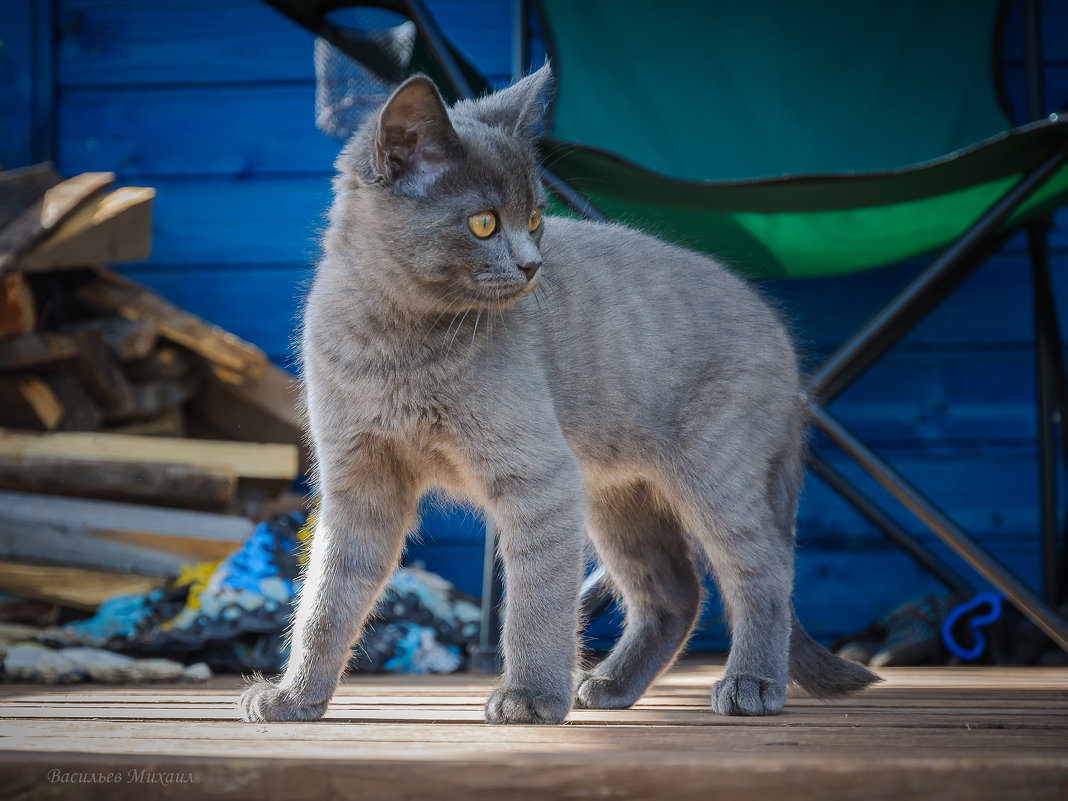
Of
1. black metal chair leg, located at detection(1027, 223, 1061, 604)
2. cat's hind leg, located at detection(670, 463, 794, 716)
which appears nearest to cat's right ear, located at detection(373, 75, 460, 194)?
cat's hind leg, located at detection(670, 463, 794, 716)

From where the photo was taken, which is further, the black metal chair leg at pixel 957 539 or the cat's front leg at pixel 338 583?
the black metal chair leg at pixel 957 539

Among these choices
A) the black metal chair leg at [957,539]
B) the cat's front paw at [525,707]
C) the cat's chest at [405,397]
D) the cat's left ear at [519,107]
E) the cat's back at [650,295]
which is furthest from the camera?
the black metal chair leg at [957,539]

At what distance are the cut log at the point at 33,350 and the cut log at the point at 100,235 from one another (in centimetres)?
17

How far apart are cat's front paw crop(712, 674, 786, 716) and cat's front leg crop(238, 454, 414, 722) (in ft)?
1.76

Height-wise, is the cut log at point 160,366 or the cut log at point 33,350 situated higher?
the cut log at point 33,350

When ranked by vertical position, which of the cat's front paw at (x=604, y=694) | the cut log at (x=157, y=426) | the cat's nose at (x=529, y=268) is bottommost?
the cat's front paw at (x=604, y=694)

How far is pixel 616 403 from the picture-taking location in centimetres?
170

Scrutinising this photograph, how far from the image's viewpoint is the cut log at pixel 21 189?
258cm

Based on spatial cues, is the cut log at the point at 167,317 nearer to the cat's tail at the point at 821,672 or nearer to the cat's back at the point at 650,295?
the cat's back at the point at 650,295

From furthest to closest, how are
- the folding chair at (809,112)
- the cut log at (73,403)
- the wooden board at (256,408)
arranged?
the wooden board at (256,408) < the cut log at (73,403) < the folding chair at (809,112)

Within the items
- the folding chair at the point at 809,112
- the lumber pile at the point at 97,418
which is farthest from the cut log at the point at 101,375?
the folding chair at the point at 809,112

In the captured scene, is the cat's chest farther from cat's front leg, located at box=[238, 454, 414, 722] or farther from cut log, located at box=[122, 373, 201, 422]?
cut log, located at box=[122, 373, 201, 422]

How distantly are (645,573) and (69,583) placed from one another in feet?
4.82

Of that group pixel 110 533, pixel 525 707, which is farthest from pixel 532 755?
pixel 110 533
